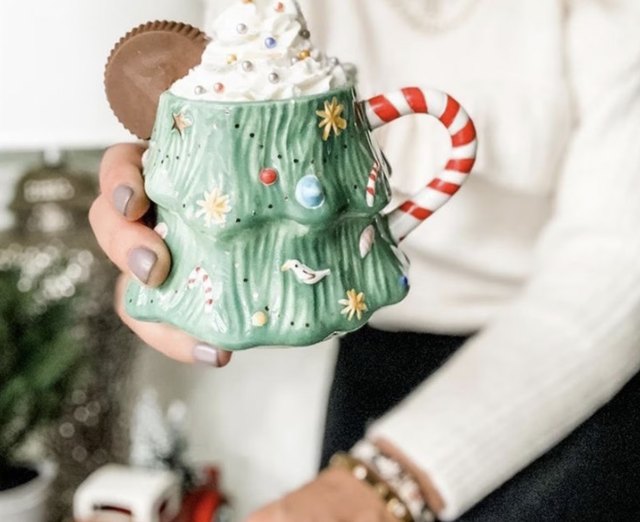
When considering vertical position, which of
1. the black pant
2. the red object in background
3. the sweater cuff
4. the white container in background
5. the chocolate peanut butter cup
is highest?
the chocolate peanut butter cup

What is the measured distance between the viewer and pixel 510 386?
593 millimetres

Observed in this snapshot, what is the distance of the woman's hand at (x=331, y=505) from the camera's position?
53 centimetres

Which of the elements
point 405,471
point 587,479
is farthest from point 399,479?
point 587,479

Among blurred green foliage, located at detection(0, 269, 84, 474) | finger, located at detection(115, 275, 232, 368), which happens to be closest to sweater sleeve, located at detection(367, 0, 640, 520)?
finger, located at detection(115, 275, 232, 368)

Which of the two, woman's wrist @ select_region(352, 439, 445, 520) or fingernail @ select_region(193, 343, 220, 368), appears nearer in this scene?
fingernail @ select_region(193, 343, 220, 368)

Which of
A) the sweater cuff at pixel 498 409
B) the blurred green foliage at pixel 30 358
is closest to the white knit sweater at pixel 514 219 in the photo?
the sweater cuff at pixel 498 409

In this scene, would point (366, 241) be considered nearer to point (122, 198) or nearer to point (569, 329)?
point (122, 198)

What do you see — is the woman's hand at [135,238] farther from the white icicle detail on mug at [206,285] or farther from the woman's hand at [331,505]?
the woman's hand at [331,505]

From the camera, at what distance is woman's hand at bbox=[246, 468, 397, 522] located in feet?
1.75

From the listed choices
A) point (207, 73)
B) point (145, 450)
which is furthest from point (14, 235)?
point (207, 73)

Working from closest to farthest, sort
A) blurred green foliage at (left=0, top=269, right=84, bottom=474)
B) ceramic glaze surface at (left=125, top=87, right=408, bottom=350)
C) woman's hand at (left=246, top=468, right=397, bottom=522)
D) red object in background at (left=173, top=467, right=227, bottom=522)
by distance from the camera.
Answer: ceramic glaze surface at (left=125, top=87, right=408, bottom=350), woman's hand at (left=246, top=468, right=397, bottom=522), blurred green foliage at (left=0, top=269, right=84, bottom=474), red object in background at (left=173, top=467, right=227, bottom=522)

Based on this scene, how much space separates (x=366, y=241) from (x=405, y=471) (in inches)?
8.6

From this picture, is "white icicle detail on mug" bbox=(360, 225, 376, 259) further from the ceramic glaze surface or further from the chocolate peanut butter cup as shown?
the chocolate peanut butter cup

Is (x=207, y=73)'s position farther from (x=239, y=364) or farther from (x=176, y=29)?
(x=239, y=364)
